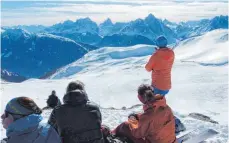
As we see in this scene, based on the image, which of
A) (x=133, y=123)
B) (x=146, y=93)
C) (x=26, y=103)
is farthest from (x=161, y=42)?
(x=26, y=103)

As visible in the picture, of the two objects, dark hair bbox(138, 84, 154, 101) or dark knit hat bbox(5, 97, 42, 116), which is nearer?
dark knit hat bbox(5, 97, 42, 116)

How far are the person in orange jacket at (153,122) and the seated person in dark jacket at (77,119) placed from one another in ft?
2.73

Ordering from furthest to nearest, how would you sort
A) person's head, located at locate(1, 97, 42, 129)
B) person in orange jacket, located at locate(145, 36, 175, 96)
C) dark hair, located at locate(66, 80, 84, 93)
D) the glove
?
person in orange jacket, located at locate(145, 36, 175, 96) → the glove → dark hair, located at locate(66, 80, 84, 93) → person's head, located at locate(1, 97, 42, 129)

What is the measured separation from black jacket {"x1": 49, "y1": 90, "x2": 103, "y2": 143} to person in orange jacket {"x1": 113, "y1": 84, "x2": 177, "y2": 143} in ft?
2.73

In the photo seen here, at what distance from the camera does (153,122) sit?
20.4 ft

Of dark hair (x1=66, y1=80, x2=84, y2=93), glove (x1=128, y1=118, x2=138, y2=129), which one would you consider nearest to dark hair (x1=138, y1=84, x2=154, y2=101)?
glove (x1=128, y1=118, x2=138, y2=129)

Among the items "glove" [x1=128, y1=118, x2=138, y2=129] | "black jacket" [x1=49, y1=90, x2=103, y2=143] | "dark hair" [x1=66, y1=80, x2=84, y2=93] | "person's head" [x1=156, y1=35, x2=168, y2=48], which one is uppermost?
"person's head" [x1=156, y1=35, x2=168, y2=48]

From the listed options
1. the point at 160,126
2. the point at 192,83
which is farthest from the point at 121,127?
the point at 192,83

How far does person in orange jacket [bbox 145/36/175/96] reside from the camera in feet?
29.9

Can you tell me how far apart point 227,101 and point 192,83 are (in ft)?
21.2

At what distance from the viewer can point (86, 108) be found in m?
5.68

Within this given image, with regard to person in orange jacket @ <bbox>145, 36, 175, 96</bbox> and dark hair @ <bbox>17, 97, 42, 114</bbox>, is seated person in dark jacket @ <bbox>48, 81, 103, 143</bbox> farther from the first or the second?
person in orange jacket @ <bbox>145, 36, 175, 96</bbox>

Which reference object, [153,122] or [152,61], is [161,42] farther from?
[153,122]

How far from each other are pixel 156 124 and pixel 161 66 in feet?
10.5
